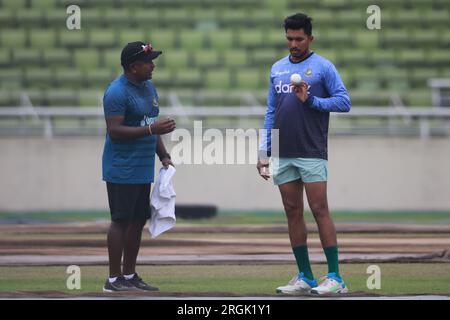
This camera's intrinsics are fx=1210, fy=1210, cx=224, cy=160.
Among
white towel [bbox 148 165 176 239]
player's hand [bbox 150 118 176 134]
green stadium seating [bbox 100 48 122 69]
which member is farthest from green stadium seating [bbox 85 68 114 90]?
player's hand [bbox 150 118 176 134]

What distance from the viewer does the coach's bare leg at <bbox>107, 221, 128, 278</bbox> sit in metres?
8.80

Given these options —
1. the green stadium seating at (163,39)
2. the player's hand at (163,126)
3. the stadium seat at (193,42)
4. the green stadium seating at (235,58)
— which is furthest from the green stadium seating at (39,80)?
the player's hand at (163,126)

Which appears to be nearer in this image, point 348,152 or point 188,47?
point 348,152

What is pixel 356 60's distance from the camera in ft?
67.8

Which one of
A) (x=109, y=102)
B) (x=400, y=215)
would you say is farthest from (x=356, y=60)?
(x=109, y=102)

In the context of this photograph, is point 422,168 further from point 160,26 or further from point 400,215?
point 160,26

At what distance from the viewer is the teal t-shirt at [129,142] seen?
28.7 feet

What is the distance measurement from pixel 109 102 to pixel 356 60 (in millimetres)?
12373

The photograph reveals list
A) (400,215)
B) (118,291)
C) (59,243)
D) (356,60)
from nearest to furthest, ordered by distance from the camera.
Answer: (118,291) < (59,243) < (400,215) < (356,60)

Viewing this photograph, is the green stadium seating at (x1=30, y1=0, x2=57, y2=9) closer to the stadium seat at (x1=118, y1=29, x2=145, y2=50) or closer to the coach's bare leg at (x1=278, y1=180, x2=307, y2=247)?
the stadium seat at (x1=118, y1=29, x2=145, y2=50)

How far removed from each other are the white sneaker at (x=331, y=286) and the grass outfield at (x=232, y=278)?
0.16m

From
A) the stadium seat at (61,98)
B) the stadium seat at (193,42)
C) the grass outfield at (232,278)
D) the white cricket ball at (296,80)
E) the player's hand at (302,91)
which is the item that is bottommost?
the grass outfield at (232,278)

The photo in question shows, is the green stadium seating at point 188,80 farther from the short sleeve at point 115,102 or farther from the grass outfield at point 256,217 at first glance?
the short sleeve at point 115,102

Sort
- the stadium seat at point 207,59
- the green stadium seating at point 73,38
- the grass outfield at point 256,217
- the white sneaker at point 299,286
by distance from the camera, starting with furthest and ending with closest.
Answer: the green stadium seating at point 73,38 → the stadium seat at point 207,59 → the grass outfield at point 256,217 → the white sneaker at point 299,286
